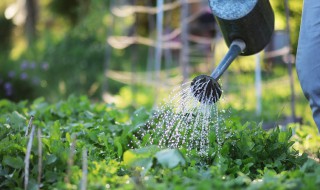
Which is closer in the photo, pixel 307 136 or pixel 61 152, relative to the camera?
pixel 61 152

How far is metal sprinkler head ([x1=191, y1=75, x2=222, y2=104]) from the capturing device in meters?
2.70

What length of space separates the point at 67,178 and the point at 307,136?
6.65ft

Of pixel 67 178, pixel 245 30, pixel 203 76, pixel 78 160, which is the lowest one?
pixel 67 178

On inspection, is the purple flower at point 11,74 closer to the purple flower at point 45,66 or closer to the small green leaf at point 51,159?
the purple flower at point 45,66

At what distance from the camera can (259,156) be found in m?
2.91

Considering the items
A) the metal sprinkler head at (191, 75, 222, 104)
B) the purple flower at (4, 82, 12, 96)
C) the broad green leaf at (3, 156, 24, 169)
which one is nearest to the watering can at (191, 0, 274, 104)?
the metal sprinkler head at (191, 75, 222, 104)

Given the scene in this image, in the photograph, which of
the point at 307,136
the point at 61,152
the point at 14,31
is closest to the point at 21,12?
the point at 14,31

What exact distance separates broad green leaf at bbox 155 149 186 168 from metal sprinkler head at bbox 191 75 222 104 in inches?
15.8

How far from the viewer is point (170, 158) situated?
93.0 inches

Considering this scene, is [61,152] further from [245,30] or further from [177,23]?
[177,23]

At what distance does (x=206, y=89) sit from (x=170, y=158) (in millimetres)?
473

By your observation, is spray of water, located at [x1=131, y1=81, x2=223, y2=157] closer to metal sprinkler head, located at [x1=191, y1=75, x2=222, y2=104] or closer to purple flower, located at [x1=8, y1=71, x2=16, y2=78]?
metal sprinkler head, located at [x1=191, y1=75, x2=222, y2=104]

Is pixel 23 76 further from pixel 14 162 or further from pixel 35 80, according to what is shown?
pixel 14 162

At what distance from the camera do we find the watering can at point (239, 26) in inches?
114
